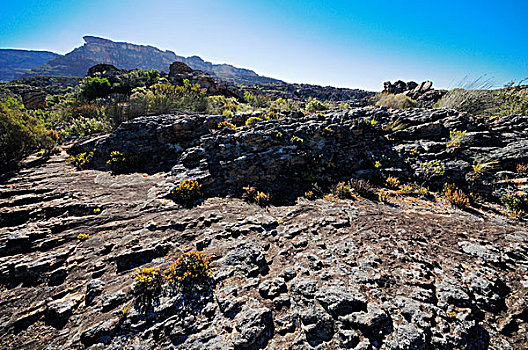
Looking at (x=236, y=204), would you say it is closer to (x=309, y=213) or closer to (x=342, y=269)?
(x=309, y=213)

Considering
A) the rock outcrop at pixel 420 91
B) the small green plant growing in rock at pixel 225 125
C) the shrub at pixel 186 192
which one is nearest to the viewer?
the shrub at pixel 186 192

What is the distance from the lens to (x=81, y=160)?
25.1 feet

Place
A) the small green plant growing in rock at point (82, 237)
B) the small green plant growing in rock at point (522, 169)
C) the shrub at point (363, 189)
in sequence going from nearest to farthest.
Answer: the small green plant growing in rock at point (82, 237) < the small green plant growing in rock at point (522, 169) < the shrub at point (363, 189)

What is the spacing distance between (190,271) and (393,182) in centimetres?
697

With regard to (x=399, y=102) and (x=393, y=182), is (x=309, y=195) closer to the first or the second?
(x=393, y=182)

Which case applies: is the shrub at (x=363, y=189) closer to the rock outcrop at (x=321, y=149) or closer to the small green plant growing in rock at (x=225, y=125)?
the rock outcrop at (x=321, y=149)

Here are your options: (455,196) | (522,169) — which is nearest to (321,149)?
(455,196)

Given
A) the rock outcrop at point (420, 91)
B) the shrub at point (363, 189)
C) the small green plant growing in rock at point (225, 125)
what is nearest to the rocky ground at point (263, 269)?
the shrub at point (363, 189)

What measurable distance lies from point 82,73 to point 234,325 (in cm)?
18566

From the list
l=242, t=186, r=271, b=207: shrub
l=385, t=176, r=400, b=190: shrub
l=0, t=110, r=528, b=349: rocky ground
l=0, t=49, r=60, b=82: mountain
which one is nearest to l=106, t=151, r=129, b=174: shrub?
l=0, t=110, r=528, b=349: rocky ground

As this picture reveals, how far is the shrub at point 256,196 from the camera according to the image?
20.4 feet

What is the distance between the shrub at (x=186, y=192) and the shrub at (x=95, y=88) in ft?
67.8

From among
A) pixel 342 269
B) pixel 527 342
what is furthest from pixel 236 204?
pixel 527 342

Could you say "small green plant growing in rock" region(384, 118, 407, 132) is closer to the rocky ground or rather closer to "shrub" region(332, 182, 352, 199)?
the rocky ground
